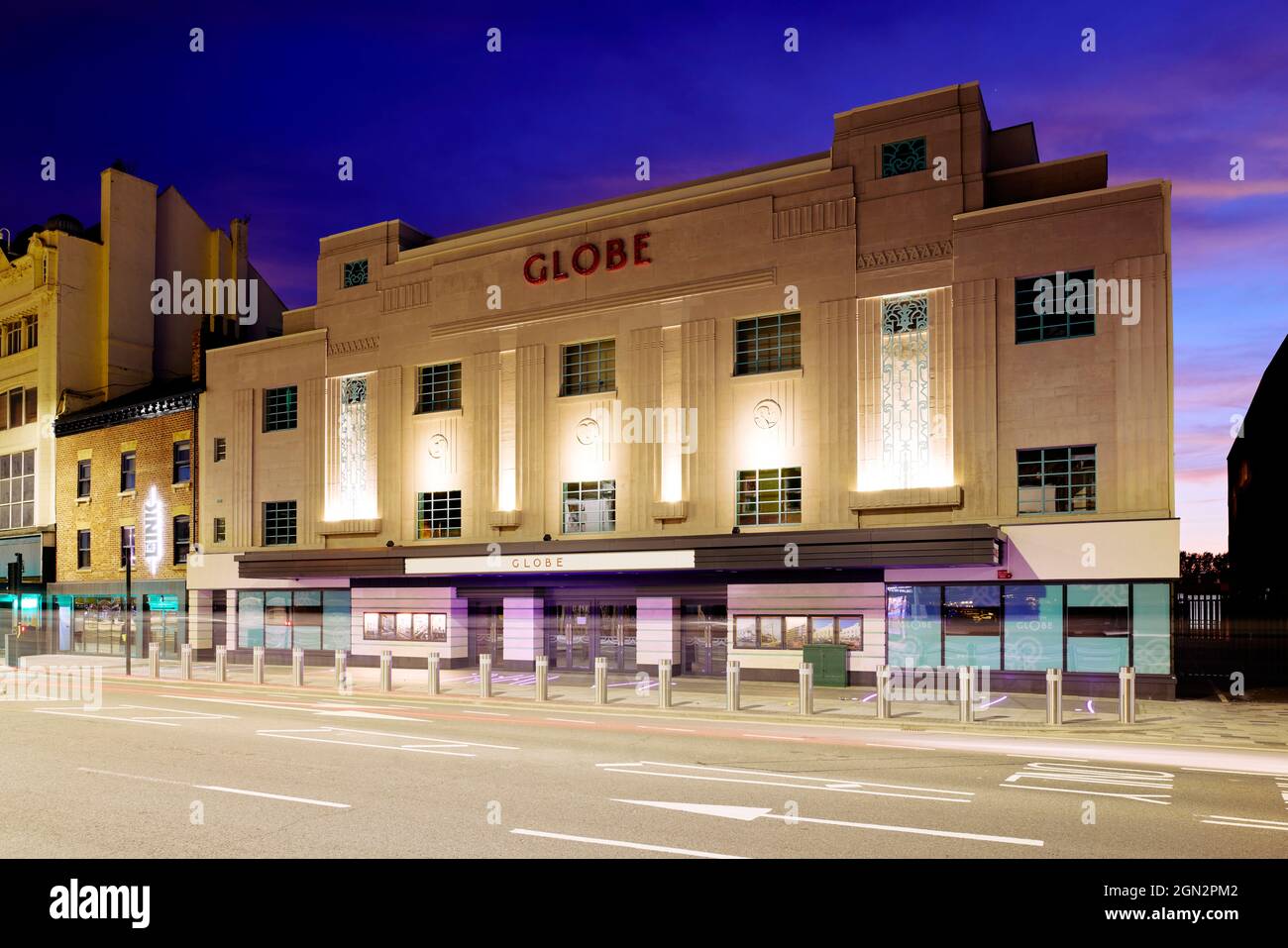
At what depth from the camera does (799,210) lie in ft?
88.5

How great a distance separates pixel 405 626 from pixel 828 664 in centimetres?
1537

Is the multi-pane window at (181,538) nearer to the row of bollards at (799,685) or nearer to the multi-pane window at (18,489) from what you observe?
the row of bollards at (799,685)

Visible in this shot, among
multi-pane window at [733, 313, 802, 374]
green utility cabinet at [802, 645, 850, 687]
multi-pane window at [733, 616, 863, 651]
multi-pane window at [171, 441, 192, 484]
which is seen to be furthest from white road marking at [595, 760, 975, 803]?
multi-pane window at [171, 441, 192, 484]

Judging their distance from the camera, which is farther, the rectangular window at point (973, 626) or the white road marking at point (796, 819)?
the rectangular window at point (973, 626)

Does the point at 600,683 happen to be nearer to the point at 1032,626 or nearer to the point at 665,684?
the point at 665,684

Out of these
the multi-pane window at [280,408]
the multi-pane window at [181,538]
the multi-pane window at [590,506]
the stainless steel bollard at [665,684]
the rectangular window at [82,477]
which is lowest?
the stainless steel bollard at [665,684]

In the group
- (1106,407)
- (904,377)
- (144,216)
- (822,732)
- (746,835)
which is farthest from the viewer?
(144,216)

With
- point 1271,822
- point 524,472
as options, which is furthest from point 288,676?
point 1271,822

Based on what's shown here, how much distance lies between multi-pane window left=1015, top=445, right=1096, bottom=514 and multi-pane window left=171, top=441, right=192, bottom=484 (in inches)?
1234

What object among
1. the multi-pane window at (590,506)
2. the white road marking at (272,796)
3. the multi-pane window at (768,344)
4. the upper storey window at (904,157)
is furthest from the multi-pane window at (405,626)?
the upper storey window at (904,157)

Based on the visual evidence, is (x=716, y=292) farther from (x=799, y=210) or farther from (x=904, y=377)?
(x=904, y=377)

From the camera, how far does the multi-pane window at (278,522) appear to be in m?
36.0

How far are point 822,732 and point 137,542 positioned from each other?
33078 millimetres

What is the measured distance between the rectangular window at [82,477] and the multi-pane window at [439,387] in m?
19.8
